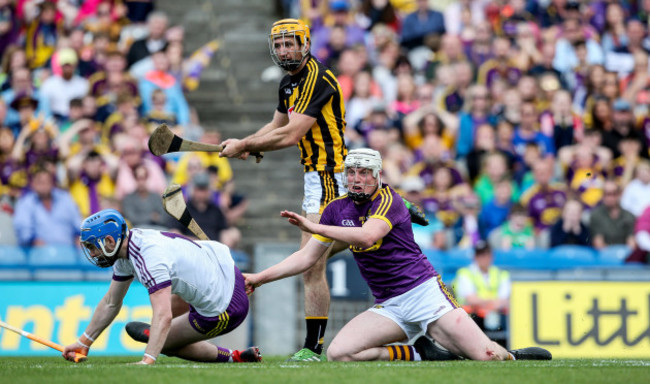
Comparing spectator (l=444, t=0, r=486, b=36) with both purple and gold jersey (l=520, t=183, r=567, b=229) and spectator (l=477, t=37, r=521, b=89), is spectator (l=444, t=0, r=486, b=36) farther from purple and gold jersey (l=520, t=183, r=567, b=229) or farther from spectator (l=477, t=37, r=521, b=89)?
purple and gold jersey (l=520, t=183, r=567, b=229)

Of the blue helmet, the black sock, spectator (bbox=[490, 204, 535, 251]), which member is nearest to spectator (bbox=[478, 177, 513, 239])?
spectator (bbox=[490, 204, 535, 251])

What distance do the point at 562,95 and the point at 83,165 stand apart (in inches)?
262

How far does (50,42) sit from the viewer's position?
17047 millimetres

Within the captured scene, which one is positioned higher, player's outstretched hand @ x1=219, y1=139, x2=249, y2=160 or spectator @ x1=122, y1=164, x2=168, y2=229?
player's outstretched hand @ x1=219, y1=139, x2=249, y2=160

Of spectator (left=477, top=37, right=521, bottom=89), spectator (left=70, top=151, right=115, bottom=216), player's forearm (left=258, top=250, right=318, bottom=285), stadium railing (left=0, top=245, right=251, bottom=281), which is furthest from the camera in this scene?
spectator (left=477, top=37, right=521, bottom=89)

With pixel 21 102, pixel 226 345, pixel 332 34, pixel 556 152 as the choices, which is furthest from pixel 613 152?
pixel 21 102

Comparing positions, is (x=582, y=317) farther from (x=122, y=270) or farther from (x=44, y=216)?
(x=44, y=216)

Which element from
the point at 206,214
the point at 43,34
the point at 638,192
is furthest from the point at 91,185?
the point at 638,192

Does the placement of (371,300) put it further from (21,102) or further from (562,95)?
(21,102)

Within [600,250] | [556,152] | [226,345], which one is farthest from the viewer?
[556,152]

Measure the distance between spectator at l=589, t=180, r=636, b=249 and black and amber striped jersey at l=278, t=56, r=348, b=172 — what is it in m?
5.38

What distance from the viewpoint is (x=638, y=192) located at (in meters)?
14.5

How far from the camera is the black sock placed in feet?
30.2

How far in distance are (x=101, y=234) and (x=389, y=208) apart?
2.24m
